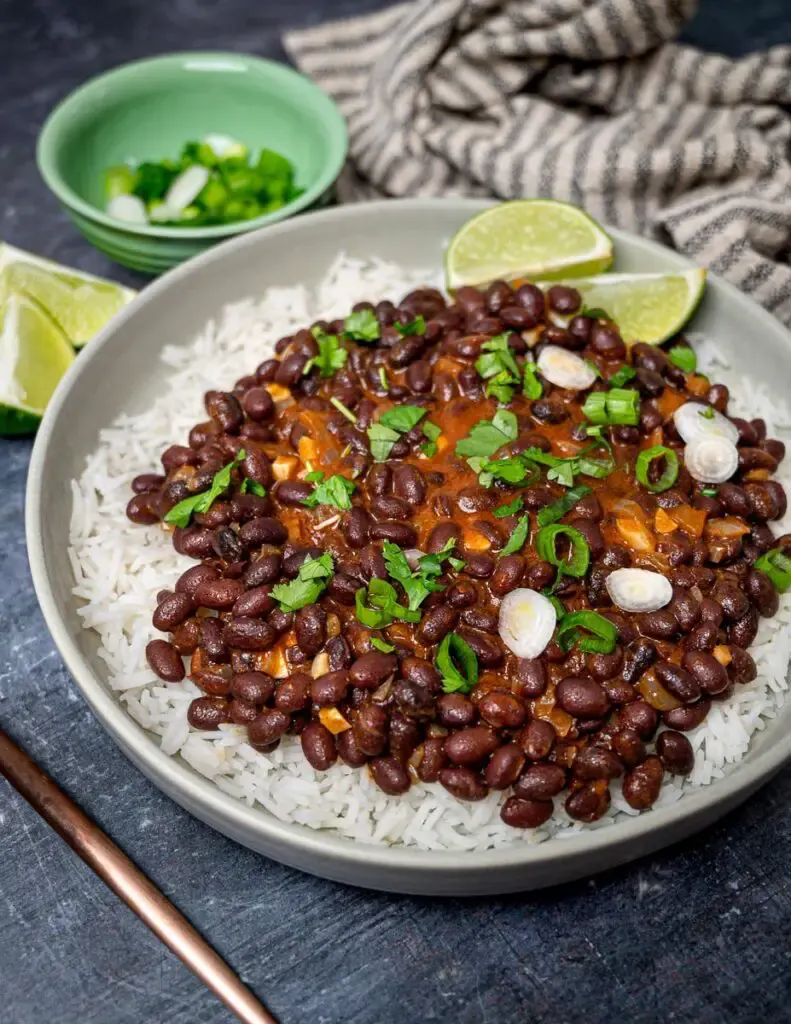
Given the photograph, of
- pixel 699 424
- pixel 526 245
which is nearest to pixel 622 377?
pixel 699 424

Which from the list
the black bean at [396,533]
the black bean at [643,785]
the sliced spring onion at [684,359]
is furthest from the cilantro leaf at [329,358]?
the black bean at [643,785]

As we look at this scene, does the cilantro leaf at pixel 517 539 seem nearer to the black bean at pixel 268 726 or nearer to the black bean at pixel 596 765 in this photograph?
the black bean at pixel 596 765

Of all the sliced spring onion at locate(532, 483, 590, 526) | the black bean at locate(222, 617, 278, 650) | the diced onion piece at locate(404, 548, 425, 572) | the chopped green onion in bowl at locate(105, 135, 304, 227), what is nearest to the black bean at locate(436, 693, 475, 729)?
the diced onion piece at locate(404, 548, 425, 572)

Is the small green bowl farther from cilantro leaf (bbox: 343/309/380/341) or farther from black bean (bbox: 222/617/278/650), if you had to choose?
black bean (bbox: 222/617/278/650)

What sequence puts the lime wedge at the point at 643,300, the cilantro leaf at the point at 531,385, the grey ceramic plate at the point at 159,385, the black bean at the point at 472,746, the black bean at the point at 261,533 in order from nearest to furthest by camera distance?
the grey ceramic plate at the point at 159,385
the black bean at the point at 472,746
the black bean at the point at 261,533
the cilantro leaf at the point at 531,385
the lime wedge at the point at 643,300

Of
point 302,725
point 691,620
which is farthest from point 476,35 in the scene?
point 302,725

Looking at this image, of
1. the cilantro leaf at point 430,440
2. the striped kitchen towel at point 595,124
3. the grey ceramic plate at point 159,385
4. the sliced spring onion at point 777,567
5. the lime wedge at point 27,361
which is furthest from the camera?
the striped kitchen towel at point 595,124

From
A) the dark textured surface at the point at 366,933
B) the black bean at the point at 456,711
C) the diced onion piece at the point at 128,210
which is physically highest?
the black bean at the point at 456,711
